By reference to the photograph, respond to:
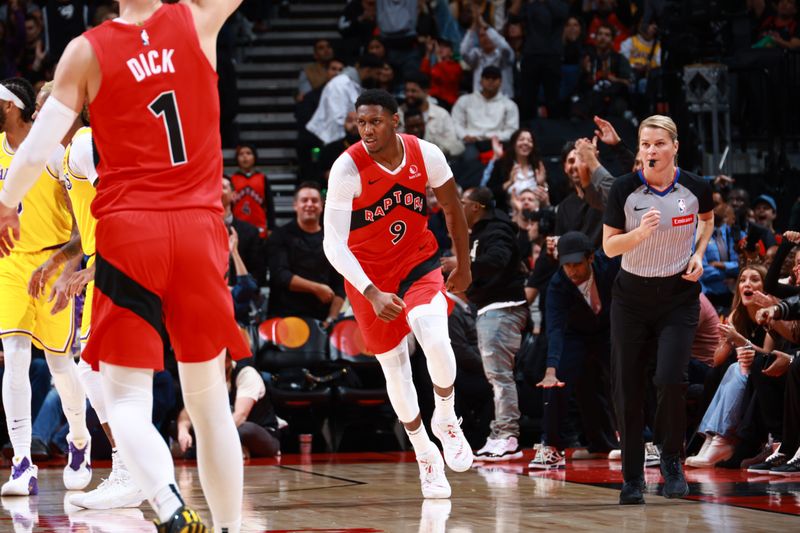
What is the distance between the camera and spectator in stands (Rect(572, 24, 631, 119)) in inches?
537

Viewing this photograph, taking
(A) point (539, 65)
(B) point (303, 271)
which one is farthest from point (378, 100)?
(A) point (539, 65)

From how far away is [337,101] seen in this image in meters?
14.0

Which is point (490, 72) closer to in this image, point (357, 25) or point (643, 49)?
point (643, 49)

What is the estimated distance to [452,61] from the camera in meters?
15.0

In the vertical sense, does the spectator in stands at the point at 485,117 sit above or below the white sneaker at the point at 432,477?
above

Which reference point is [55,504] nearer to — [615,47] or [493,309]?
[493,309]

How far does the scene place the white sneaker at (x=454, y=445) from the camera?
6.81m

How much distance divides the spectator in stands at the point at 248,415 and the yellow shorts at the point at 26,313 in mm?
2310

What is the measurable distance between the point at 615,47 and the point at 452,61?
211cm

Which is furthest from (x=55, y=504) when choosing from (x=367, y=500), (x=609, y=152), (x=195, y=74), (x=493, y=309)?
(x=609, y=152)

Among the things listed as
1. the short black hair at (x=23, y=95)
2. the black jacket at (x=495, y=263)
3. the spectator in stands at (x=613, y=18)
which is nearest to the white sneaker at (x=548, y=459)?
the black jacket at (x=495, y=263)

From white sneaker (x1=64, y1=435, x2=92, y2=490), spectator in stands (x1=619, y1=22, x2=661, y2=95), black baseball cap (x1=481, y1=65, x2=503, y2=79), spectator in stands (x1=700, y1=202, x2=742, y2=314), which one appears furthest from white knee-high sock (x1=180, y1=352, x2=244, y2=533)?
spectator in stands (x1=619, y1=22, x2=661, y2=95)

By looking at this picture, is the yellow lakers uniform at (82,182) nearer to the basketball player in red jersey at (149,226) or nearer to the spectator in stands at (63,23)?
the basketball player in red jersey at (149,226)

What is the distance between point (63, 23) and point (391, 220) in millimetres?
9906
